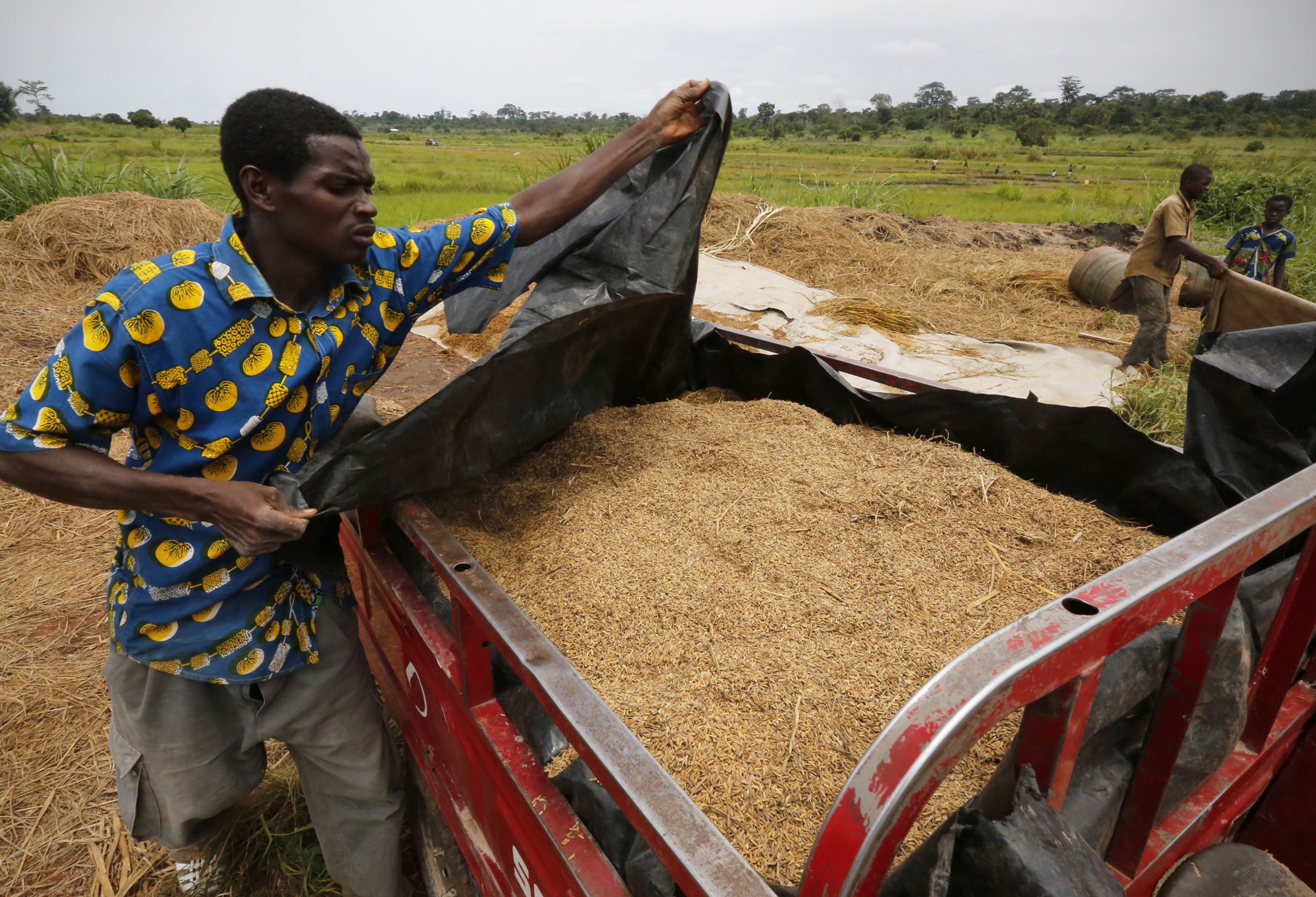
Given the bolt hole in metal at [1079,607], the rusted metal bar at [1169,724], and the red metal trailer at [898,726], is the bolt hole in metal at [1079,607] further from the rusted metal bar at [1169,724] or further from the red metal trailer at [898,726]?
the rusted metal bar at [1169,724]

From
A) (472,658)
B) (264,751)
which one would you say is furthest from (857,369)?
(264,751)

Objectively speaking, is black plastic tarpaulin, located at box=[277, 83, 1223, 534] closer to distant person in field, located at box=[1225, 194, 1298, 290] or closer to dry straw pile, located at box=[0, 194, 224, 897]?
dry straw pile, located at box=[0, 194, 224, 897]

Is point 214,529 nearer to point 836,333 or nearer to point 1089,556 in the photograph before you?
point 1089,556

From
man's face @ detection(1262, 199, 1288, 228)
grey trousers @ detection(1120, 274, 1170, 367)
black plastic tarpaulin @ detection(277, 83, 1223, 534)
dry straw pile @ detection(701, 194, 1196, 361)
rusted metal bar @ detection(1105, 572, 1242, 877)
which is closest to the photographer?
rusted metal bar @ detection(1105, 572, 1242, 877)

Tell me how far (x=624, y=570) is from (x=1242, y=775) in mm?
1150

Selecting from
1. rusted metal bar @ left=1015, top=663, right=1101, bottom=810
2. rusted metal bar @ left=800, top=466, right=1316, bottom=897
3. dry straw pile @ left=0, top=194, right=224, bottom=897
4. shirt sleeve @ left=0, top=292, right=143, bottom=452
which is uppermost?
shirt sleeve @ left=0, top=292, right=143, bottom=452

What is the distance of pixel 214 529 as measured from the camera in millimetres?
1411

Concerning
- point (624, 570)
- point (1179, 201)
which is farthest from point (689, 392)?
point (1179, 201)

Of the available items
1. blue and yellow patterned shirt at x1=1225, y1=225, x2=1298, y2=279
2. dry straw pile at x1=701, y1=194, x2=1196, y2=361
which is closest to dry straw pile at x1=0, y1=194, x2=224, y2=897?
dry straw pile at x1=701, y1=194, x2=1196, y2=361

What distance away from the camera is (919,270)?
8.87 m

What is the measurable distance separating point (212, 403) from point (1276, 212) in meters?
9.10

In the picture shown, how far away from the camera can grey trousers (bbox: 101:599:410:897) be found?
1.58 m

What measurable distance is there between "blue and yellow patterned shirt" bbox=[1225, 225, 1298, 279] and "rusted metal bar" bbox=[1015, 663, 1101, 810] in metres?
7.85

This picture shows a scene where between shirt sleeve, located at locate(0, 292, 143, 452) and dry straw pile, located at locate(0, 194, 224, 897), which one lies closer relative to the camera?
shirt sleeve, located at locate(0, 292, 143, 452)
